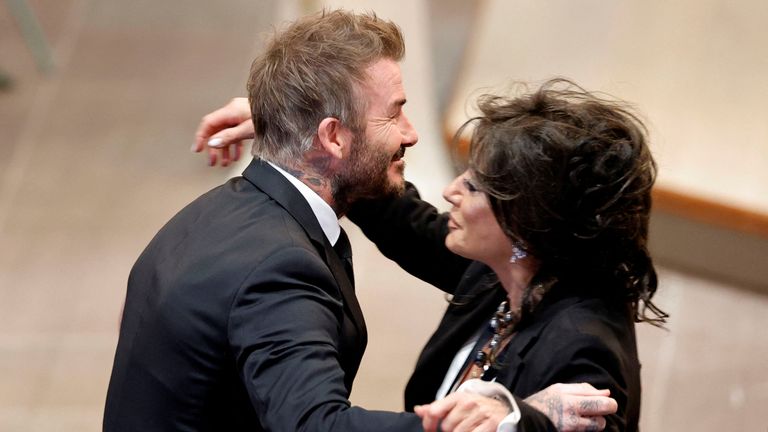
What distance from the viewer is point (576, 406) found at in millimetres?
1718

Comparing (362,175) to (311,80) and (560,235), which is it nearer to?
(311,80)

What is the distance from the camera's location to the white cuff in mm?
1649

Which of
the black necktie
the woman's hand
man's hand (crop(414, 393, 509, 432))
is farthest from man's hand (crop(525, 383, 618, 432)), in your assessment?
the black necktie

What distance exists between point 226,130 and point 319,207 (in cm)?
45

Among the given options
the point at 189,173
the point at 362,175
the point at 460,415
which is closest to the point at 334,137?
the point at 362,175

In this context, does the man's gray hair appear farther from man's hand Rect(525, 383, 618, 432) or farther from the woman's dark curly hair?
man's hand Rect(525, 383, 618, 432)

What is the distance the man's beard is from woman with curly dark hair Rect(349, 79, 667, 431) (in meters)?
0.14

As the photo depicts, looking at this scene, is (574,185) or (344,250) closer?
(574,185)

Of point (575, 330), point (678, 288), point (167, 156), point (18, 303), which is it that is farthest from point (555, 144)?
point (167, 156)

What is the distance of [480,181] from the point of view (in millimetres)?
2086

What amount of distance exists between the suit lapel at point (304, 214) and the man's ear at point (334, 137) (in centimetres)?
10

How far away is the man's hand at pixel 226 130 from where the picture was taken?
2396 millimetres

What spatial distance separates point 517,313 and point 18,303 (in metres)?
2.63

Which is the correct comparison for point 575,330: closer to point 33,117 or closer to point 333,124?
point 333,124
